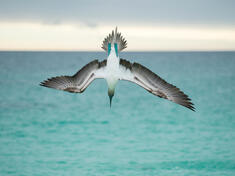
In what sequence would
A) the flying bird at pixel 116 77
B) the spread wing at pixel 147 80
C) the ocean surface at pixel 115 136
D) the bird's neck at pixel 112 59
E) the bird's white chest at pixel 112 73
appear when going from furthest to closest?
the ocean surface at pixel 115 136
the spread wing at pixel 147 80
the flying bird at pixel 116 77
the bird's white chest at pixel 112 73
the bird's neck at pixel 112 59

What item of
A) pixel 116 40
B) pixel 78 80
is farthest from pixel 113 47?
pixel 78 80

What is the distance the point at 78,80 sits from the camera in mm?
9773

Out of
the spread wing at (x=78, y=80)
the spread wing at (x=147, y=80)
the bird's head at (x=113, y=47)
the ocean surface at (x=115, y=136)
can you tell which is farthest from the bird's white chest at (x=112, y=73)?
the ocean surface at (x=115, y=136)

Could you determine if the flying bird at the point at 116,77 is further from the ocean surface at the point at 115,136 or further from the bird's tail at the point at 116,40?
the ocean surface at the point at 115,136

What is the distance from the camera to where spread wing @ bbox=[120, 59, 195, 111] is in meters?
9.16

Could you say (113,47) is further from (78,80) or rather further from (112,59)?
(78,80)

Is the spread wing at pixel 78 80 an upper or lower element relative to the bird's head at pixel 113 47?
lower

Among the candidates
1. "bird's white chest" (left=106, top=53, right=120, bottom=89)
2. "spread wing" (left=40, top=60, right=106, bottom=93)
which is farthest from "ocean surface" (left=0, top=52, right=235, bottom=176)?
"bird's white chest" (left=106, top=53, right=120, bottom=89)

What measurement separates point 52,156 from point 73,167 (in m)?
4.40

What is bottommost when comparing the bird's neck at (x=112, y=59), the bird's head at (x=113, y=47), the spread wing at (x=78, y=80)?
the spread wing at (x=78, y=80)

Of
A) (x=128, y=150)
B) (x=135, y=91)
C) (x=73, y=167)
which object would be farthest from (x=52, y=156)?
(x=135, y=91)

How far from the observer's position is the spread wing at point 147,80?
9.16m

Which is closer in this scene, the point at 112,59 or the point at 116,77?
the point at 112,59

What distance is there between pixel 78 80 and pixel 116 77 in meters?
1.61
